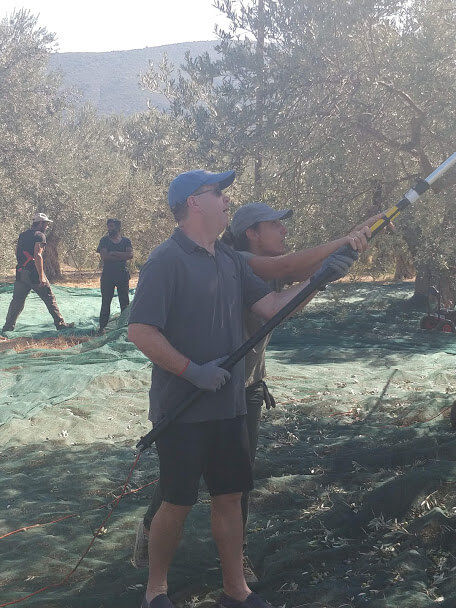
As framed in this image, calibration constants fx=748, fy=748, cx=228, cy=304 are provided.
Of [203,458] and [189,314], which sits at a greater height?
[189,314]

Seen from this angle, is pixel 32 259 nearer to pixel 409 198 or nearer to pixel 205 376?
pixel 409 198

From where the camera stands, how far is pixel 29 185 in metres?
20.5

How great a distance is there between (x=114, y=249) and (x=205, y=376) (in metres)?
10.1

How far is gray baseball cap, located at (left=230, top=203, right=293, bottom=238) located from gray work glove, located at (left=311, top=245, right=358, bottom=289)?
436 mm

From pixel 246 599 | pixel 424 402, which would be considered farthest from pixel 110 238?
Result: pixel 246 599

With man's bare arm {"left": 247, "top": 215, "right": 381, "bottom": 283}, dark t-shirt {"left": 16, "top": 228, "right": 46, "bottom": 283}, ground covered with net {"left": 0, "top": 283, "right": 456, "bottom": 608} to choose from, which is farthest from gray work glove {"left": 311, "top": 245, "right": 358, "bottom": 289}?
dark t-shirt {"left": 16, "top": 228, "right": 46, "bottom": 283}

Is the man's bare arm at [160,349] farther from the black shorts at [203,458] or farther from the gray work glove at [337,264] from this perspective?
the gray work glove at [337,264]

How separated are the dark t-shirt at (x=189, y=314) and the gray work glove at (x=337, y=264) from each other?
1.46ft

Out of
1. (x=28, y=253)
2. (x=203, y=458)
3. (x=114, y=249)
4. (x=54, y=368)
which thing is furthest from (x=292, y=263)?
(x=28, y=253)

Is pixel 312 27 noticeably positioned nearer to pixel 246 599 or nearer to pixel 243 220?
pixel 243 220

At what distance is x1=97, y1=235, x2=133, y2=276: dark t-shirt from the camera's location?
12.9 metres

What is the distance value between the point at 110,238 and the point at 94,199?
12.8m

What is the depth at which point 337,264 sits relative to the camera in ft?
11.0

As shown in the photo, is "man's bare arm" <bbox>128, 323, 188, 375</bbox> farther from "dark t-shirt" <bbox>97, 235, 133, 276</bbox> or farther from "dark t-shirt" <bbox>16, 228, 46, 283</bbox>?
"dark t-shirt" <bbox>16, 228, 46, 283</bbox>
